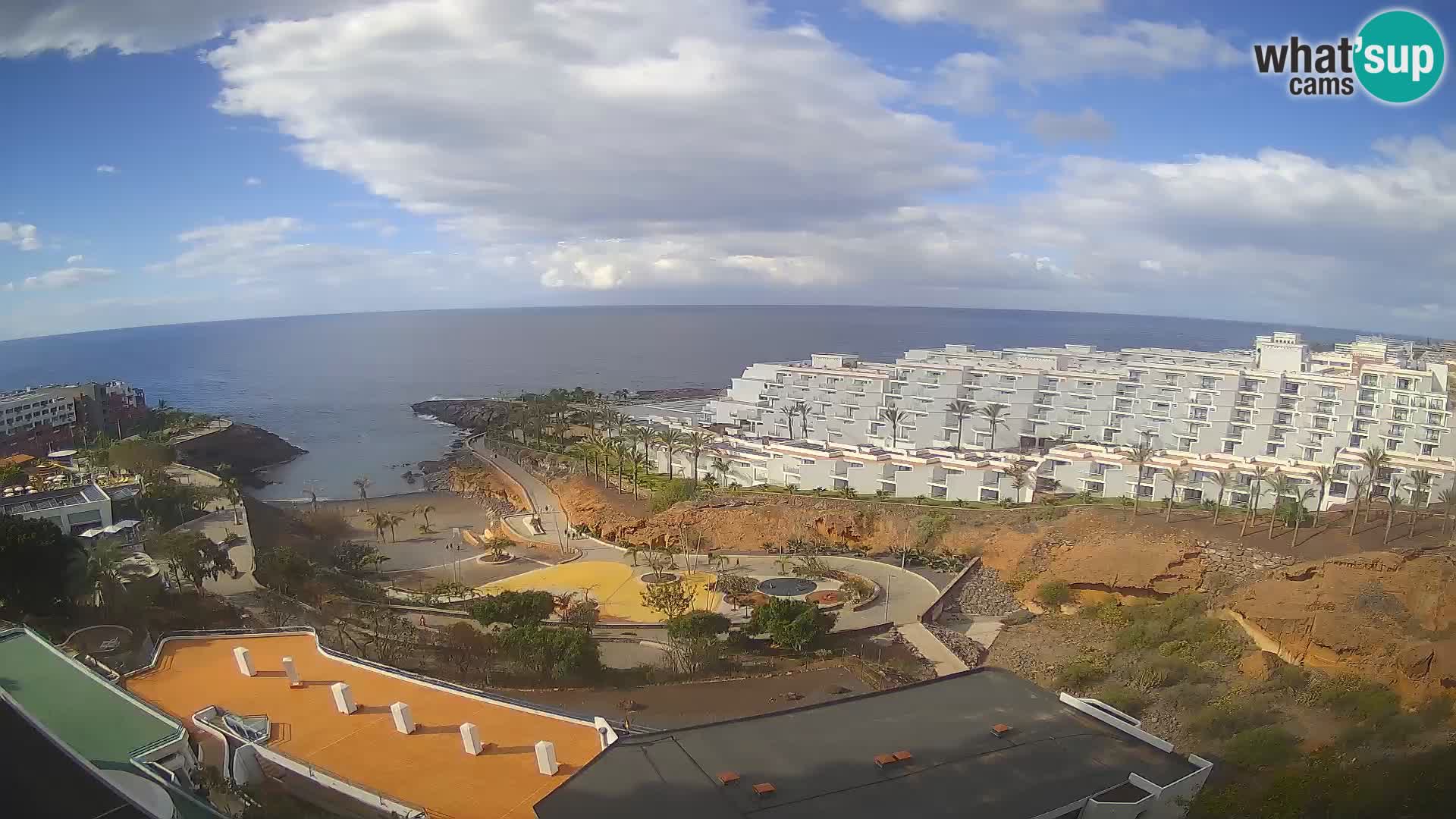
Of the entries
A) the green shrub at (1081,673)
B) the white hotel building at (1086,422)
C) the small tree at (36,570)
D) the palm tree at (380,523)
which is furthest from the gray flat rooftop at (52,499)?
the green shrub at (1081,673)

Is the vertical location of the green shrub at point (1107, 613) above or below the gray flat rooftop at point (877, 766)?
below

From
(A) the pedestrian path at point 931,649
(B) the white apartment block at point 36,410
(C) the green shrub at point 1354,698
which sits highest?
(B) the white apartment block at point 36,410

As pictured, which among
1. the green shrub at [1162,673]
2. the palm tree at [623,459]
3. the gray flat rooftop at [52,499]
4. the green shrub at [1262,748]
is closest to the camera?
the green shrub at [1262,748]

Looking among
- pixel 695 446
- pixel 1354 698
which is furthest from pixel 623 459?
pixel 1354 698

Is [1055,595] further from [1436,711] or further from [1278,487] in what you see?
[1436,711]

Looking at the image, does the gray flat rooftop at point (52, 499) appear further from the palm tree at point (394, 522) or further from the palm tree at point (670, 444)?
the palm tree at point (670, 444)

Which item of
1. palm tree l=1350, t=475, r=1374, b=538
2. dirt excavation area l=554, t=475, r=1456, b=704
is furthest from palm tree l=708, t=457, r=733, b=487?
palm tree l=1350, t=475, r=1374, b=538

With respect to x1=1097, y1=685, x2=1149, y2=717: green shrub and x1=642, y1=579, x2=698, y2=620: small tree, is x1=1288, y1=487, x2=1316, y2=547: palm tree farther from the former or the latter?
x1=642, y1=579, x2=698, y2=620: small tree
